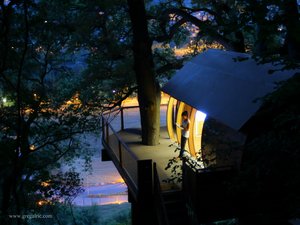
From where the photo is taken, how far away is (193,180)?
358 inches

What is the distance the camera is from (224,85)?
10797 mm

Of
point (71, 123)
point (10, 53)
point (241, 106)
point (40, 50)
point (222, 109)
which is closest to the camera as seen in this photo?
point (241, 106)

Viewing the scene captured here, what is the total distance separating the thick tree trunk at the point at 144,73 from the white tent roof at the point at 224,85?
34.2 inches

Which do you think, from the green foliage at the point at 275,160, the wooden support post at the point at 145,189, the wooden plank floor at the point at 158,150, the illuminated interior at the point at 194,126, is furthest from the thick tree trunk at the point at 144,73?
the green foliage at the point at 275,160

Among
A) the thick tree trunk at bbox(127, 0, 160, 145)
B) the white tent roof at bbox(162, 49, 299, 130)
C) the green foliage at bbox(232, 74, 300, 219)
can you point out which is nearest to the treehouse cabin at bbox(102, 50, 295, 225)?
the white tent roof at bbox(162, 49, 299, 130)

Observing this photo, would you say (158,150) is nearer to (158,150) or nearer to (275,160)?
(158,150)

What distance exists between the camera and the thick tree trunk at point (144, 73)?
Answer: 13.1 meters

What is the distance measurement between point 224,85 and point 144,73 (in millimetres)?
4029

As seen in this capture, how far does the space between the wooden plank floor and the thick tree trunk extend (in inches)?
19.3

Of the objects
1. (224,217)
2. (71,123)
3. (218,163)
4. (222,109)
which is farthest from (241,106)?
(71,123)

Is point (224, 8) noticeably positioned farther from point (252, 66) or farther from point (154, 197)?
point (154, 197)

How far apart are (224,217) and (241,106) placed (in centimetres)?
310

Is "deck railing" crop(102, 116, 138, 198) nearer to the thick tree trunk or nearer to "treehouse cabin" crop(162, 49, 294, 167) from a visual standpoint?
the thick tree trunk

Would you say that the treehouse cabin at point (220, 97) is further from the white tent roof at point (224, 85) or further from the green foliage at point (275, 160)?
the green foliage at point (275, 160)
